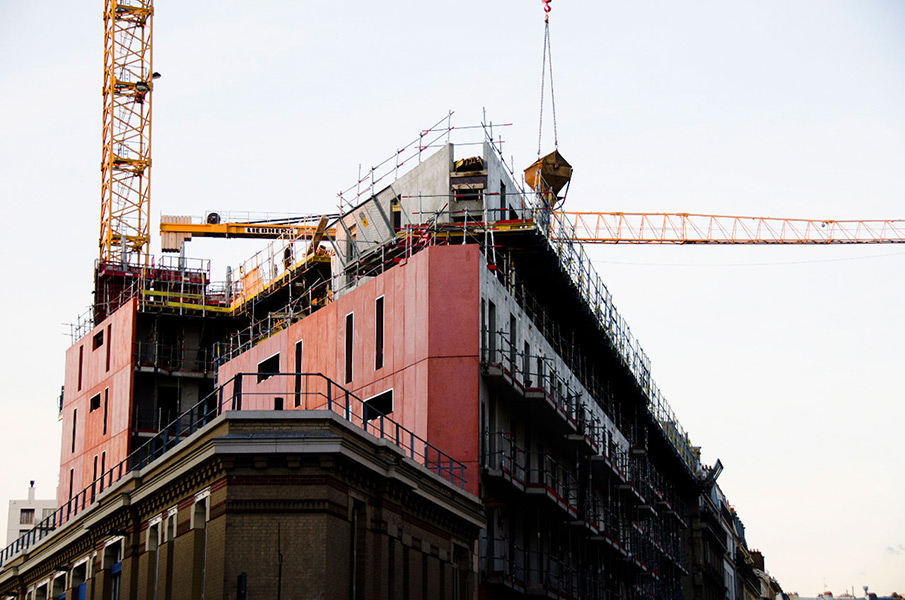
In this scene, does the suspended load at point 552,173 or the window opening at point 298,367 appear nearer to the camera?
the window opening at point 298,367

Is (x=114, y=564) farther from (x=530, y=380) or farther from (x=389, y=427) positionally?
(x=530, y=380)

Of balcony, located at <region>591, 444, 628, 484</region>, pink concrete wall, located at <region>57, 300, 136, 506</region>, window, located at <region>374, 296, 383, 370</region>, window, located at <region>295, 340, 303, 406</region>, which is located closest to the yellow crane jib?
pink concrete wall, located at <region>57, 300, 136, 506</region>

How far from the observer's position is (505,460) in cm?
5016

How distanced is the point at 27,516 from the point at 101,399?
91.1 m

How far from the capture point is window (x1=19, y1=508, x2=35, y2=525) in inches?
6708

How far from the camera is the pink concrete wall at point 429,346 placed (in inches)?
1880

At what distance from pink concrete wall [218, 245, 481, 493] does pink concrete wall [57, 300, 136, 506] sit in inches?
1379

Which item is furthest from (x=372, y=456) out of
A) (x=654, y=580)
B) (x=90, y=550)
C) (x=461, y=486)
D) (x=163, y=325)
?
(x=163, y=325)

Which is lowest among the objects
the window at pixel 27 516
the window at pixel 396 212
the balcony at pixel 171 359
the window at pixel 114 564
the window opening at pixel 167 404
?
the window at pixel 114 564

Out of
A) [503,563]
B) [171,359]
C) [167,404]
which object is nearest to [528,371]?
[503,563]

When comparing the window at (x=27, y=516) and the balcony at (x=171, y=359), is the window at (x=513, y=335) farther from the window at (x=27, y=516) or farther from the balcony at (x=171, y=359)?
the window at (x=27, y=516)

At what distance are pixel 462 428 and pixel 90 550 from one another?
44.6ft

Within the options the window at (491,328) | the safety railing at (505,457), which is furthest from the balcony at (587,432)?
the window at (491,328)

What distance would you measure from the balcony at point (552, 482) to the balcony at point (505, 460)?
599mm
